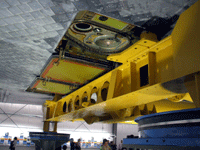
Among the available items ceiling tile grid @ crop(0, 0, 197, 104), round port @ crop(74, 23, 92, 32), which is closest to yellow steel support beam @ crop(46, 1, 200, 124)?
ceiling tile grid @ crop(0, 0, 197, 104)

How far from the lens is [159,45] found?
391 centimetres

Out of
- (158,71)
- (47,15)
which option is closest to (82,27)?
(47,15)

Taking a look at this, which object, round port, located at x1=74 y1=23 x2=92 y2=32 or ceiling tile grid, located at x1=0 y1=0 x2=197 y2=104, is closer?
ceiling tile grid, located at x1=0 y1=0 x2=197 y2=104

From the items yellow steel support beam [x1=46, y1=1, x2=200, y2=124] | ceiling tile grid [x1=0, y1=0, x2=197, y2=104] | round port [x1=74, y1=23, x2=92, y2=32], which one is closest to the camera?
yellow steel support beam [x1=46, y1=1, x2=200, y2=124]

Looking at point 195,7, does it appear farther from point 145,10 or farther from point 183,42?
Result: point 145,10

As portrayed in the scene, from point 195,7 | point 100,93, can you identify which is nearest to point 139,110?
point 100,93

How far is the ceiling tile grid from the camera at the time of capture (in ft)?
11.2

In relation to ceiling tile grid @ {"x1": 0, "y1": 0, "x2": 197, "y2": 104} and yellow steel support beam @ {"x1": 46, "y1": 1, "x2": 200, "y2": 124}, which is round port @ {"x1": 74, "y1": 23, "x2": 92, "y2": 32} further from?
yellow steel support beam @ {"x1": 46, "y1": 1, "x2": 200, "y2": 124}

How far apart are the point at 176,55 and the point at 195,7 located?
2.27 ft

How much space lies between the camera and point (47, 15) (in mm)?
3812

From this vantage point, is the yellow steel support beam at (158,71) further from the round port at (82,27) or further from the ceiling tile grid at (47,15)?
the round port at (82,27)

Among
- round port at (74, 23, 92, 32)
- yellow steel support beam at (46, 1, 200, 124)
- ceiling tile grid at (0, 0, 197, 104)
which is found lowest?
yellow steel support beam at (46, 1, 200, 124)

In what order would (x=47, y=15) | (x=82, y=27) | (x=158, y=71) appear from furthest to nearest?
(x=82, y=27)
(x=158, y=71)
(x=47, y=15)

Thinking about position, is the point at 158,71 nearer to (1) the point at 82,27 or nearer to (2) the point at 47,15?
(2) the point at 47,15
